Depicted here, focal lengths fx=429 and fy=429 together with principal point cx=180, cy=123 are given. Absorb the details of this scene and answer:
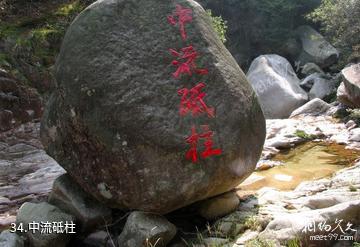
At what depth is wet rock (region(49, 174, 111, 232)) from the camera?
18.9ft

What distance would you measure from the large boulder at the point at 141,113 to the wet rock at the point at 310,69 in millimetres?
14182

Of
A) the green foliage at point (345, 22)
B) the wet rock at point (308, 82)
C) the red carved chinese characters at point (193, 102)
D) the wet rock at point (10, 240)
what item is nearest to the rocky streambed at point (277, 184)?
the wet rock at point (10, 240)

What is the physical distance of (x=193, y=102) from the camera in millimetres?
5309

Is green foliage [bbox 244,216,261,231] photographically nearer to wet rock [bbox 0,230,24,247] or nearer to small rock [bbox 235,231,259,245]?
small rock [bbox 235,231,259,245]

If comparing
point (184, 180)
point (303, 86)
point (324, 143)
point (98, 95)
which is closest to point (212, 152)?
point (184, 180)

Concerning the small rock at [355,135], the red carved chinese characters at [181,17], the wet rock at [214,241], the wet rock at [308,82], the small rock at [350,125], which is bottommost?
the wet rock at [308,82]

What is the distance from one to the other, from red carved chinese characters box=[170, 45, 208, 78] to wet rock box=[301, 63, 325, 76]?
14.5 meters

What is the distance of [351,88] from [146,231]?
896cm

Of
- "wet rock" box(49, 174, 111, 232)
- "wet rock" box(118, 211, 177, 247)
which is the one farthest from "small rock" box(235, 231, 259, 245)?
"wet rock" box(49, 174, 111, 232)

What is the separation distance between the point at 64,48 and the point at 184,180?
93.0 inches

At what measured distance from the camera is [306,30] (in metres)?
21.1

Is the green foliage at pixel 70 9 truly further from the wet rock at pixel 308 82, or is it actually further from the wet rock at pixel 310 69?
the wet rock at pixel 310 69

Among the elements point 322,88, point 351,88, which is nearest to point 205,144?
point 351,88

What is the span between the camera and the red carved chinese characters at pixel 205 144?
514 centimetres
